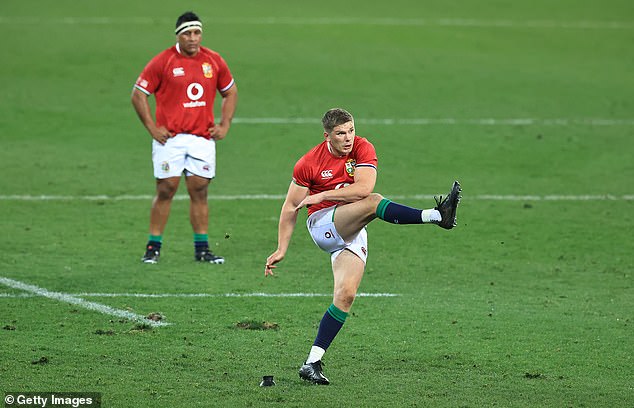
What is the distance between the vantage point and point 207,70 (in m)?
13.8

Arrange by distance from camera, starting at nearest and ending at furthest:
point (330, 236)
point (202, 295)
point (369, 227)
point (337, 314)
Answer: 1. point (337, 314)
2. point (330, 236)
3. point (202, 295)
4. point (369, 227)

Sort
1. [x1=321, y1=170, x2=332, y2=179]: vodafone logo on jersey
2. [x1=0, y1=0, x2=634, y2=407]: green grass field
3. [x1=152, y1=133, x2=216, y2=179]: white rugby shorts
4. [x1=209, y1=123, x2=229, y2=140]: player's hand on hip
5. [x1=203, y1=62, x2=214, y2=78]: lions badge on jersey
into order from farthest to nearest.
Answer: [x1=209, y1=123, x2=229, y2=140]: player's hand on hip
[x1=203, y1=62, x2=214, y2=78]: lions badge on jersey
[x1=152, y1=133, x2=216, y2=179]: white rugby shorts
[x1=0, y1=0, x2=634, y2=407]: green grass field
[x1=321, y1=170, x2=332, y2=179]: vodafone logo on jersey

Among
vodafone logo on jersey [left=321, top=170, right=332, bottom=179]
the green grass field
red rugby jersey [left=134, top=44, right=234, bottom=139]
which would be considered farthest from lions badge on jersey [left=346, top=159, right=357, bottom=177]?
red rugby jersey [left=134, top=44, right=234, bottom=139]

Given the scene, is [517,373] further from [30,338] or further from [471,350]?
[30,338]

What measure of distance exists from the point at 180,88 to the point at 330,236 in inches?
193

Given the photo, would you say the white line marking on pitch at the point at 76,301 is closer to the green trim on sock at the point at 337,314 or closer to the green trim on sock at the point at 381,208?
the green trim on sock at the point at 337,314

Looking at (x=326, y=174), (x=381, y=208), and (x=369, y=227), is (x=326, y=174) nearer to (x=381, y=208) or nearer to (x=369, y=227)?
(x=381, y=208)

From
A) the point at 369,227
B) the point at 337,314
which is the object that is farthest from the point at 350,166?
the point at 369,227

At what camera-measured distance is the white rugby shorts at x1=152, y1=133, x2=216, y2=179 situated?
13570mm

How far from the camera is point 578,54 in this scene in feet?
89.5

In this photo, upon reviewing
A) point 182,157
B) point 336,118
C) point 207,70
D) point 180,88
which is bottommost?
point 336,118

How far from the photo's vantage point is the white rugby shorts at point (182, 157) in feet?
44.5

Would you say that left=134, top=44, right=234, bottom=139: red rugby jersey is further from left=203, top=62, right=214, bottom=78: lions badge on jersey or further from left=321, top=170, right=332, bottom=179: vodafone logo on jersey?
left=321, top=170, right=332, bottom=179: vodafone logo on jersey

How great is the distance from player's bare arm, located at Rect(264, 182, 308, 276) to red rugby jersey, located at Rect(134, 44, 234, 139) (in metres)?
4.52
